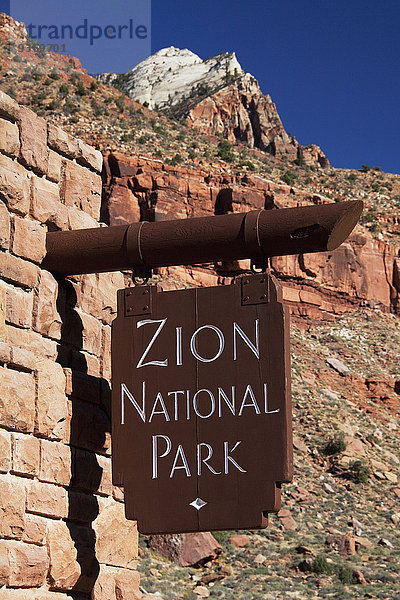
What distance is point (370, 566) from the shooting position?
2598cm

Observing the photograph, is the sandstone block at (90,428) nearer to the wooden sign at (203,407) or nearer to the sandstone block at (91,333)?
the sandstone block at (91,333)

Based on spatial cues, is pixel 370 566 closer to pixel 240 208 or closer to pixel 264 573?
pixel 264 573

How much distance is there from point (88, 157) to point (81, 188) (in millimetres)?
273

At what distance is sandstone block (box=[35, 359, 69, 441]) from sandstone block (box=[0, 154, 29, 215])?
941 millimetres

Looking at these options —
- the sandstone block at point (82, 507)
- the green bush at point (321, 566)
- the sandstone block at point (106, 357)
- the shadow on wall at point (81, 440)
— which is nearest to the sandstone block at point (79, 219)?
the shadow on wall at point (81, 440)

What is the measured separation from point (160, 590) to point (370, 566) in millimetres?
6470

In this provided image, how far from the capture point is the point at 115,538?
6086 millimetres

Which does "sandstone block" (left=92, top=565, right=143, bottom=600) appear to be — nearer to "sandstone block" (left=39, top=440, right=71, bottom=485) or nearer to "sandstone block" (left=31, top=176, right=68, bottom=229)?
"sandstone block" (left=39, top=440, right=71, bottom=485)

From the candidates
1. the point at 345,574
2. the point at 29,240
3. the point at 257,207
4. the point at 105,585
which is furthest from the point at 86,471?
the point at 257,207

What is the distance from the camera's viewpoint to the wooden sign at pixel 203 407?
511 centimetres

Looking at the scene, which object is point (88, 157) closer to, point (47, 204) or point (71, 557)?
point (47, 204)

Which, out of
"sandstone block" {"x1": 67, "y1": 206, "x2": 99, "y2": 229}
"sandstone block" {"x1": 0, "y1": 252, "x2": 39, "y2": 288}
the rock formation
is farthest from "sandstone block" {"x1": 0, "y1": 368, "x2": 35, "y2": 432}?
the rock formation

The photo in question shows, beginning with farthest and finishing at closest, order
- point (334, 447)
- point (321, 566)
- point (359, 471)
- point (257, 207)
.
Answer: point (257, 207), point (334, 447), point (359, 471), point (321, 566)

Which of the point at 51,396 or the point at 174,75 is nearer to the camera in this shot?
the point at 51,396
